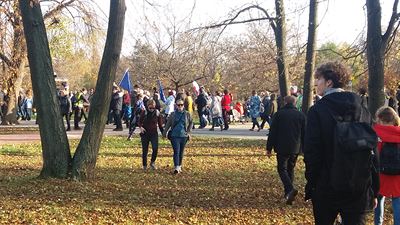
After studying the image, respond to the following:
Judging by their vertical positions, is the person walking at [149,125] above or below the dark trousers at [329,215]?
above

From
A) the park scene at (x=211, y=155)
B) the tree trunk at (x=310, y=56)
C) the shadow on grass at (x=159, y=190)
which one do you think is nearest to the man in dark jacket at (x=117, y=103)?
the park scene at (x=211, y=155)

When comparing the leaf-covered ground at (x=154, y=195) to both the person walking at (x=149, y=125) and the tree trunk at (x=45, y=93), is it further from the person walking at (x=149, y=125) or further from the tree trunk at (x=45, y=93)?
the person walking at (x=149, y=125)

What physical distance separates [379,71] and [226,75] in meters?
38.9

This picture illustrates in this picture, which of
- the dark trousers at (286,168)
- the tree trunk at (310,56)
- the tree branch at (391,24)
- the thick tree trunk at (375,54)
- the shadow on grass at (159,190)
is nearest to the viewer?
the shadow on grass at (159,190)

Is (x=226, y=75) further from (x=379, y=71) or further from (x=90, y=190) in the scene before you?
(x=90, y=190)

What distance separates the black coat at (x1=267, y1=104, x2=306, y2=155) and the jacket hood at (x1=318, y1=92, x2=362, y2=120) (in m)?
4.54

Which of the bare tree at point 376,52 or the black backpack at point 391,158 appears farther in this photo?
the bare tree at point 376,52

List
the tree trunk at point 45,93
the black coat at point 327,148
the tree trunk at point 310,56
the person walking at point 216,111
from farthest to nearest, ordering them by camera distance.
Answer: the person walking at point 216,111 → the tree trunk at point 310,56 → the tree trunk at point 45,93 → the black coat at point 327,148

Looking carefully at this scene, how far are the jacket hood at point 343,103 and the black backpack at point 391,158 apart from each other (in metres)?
2.09

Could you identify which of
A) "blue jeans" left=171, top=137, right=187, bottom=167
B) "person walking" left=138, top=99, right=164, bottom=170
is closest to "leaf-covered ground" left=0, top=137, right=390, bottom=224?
"blue jeans" left=171, top=137, right=187, bottom=167

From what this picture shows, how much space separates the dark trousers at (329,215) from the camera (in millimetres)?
4559

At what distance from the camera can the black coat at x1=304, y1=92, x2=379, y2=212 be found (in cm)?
454

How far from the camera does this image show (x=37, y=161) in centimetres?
1471

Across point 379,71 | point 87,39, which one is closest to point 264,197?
point 379,71
